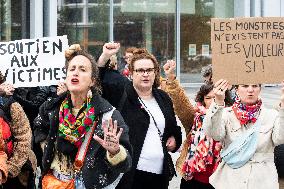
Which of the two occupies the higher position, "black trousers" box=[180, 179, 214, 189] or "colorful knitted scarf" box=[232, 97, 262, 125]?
"colorful knitted scarf" box=[232, 97, 262, 125]

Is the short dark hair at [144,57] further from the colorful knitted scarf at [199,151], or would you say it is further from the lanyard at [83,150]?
the lanyard at [83,150]

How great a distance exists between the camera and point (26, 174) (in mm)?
5117

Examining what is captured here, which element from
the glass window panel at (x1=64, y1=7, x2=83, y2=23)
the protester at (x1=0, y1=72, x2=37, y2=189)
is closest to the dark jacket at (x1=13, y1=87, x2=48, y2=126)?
the protester at (x1=0, y1=72, x2=37, y2=189)

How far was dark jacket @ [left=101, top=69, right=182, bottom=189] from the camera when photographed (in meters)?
4.83

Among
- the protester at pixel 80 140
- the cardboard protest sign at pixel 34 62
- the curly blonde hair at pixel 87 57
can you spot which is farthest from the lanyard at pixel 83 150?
the cardboard protest sign at pixel 34 62

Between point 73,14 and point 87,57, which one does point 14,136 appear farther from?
point 73,14

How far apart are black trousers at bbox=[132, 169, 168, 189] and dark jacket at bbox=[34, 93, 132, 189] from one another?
3.14 feet

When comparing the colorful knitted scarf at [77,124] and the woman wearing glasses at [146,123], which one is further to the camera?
the woman wearing glasses at [146,123]

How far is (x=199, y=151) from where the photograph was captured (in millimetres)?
5246

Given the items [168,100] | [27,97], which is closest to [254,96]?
[168,100]

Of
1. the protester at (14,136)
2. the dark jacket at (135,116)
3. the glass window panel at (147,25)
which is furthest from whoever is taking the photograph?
the glass window panel at (147,25)

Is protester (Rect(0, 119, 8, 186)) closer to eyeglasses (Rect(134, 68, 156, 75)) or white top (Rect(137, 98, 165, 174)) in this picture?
white top (Rect(137, 98, 165, 174))

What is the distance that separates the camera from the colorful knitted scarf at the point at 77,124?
384 cm

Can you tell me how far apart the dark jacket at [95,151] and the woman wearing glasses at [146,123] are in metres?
0.84
